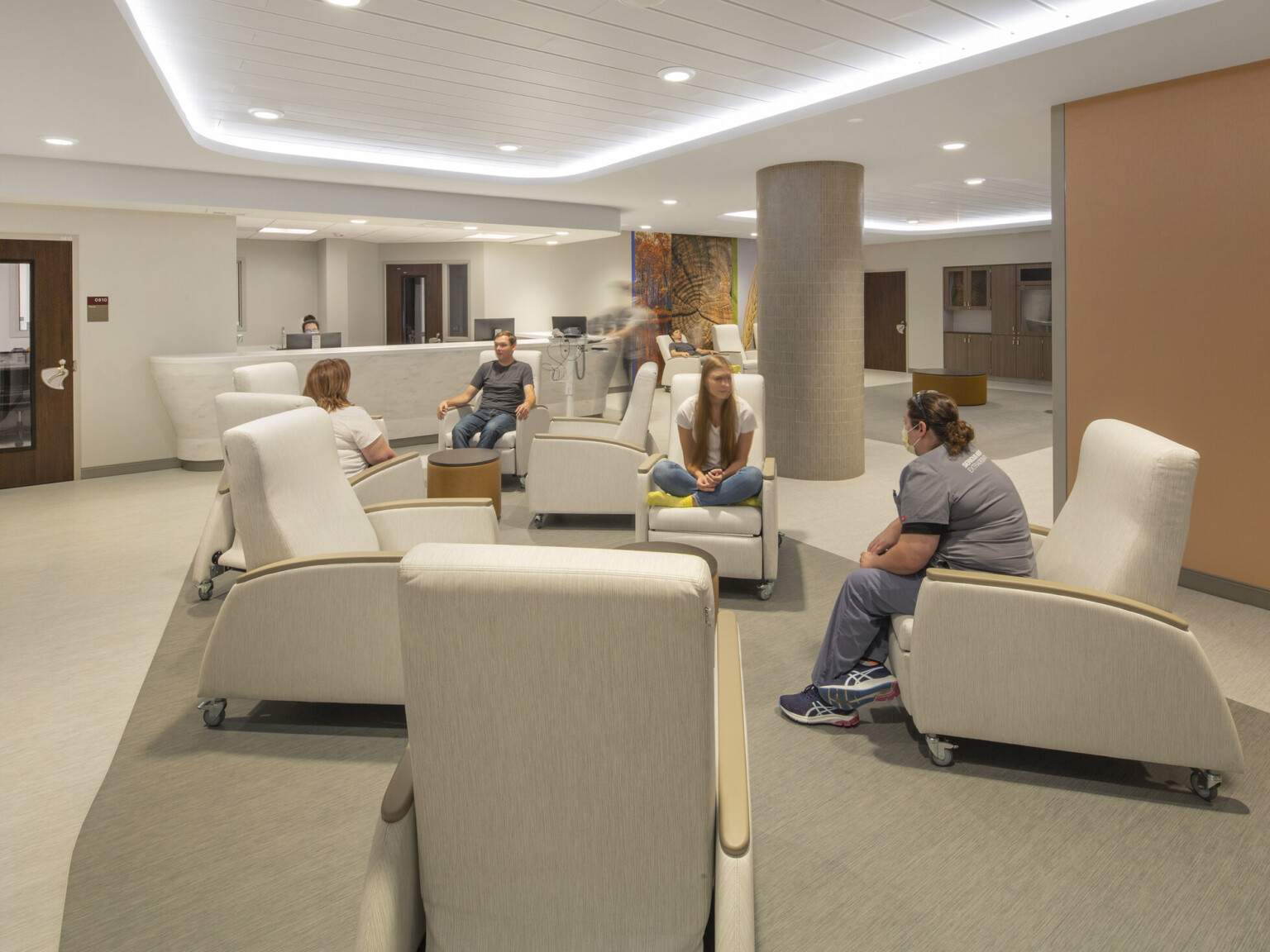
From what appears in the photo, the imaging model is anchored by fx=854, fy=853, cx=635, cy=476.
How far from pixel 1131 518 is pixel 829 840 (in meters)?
1.34

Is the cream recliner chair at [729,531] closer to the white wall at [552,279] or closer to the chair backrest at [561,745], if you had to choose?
the chair backrest at [561,745]

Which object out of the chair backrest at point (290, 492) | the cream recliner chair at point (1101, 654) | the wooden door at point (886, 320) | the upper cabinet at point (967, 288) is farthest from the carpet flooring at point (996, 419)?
the chair backrest at point (290, 492)

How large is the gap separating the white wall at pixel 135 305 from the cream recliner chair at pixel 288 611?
592cm

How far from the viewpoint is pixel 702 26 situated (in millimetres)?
4203

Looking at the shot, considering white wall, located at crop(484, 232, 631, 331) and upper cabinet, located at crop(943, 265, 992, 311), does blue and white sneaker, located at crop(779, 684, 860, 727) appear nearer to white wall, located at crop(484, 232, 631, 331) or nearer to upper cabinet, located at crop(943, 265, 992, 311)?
white wall, located at crop(484, 232, 631, 331)

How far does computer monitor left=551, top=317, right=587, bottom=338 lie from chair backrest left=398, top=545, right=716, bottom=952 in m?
8.89

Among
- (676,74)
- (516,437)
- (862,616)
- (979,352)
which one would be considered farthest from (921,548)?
(979,352)

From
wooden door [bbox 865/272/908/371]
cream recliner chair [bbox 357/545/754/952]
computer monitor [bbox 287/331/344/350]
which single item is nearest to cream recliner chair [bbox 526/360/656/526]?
cream recliner chair [bbox 357/545/754/952]

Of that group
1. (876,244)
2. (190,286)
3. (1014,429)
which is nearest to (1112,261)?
(1014,429)

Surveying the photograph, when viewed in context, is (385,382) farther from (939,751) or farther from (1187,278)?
(939,751)

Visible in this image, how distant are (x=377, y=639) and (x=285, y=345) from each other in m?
7.57

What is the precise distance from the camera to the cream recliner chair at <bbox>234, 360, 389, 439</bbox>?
5.71 m

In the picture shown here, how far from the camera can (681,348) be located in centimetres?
1458

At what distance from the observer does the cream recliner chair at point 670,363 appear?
13383 mm
